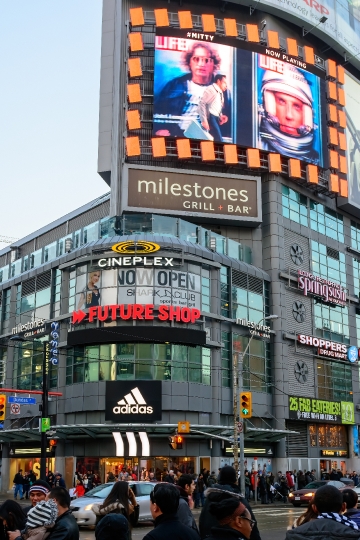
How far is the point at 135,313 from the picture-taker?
47.4 meters

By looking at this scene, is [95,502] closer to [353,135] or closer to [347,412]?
[347,412]

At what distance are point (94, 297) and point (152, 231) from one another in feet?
21.6

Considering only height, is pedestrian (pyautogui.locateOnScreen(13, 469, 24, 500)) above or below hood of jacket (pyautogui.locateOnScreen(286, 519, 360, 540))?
below

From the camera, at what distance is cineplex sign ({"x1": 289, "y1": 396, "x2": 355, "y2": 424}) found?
183ft

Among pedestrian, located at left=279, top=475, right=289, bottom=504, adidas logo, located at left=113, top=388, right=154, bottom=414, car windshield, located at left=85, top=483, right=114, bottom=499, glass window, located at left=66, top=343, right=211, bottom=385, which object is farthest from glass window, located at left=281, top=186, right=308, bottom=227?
car windshield, located at left=85, top=483, right=114, bottom=499

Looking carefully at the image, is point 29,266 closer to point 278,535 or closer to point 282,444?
point 282,444

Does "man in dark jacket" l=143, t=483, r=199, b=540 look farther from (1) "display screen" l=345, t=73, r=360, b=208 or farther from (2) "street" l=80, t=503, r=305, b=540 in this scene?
(1) "display screen" l=345, t=73, r=360, b=208

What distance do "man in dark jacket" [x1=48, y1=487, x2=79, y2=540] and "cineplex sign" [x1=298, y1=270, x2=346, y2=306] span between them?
51301mm

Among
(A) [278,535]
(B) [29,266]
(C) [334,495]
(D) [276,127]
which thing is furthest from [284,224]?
(C) [334,495]

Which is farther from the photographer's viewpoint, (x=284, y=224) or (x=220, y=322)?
(x=284, y=224)

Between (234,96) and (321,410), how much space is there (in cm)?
2646

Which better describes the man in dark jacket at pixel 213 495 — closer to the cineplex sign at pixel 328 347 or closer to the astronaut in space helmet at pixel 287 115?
the cineplex sign at pixel 328 347

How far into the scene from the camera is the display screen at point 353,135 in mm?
67625

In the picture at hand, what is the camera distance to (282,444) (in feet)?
181
